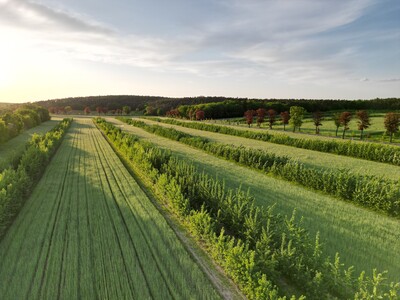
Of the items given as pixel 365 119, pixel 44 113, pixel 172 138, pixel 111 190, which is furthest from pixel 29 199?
pixel 44 113

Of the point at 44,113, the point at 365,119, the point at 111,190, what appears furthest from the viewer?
the point at 44,113

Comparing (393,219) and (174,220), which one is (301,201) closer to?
(393,219)

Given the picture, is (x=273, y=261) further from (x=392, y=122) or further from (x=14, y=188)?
(x=392, y=122)

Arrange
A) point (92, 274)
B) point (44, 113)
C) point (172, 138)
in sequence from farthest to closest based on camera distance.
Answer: point (44, 113) < point (172, 138) < point (92, 274)

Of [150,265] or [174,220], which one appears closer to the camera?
[150,265]

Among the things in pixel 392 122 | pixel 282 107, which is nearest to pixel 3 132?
pixel 392 122

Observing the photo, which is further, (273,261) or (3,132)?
(3,132)

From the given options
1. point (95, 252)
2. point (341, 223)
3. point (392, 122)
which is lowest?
point (341, 223)
